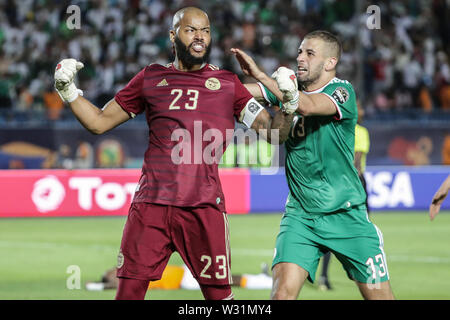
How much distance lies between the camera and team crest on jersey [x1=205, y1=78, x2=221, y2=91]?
17.9 feet

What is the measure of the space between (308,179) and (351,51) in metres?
17.3

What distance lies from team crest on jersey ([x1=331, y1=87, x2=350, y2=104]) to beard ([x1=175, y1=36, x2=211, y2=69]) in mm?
1040

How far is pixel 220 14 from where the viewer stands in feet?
74.4

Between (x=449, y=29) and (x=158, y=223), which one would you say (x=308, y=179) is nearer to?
(x=158, y=223)

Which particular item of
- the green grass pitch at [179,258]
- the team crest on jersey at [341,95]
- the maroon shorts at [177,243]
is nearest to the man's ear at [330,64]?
the team crest on jersey at [341,95]

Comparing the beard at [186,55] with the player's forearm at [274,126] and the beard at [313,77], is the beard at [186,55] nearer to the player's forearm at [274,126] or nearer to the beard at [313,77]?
the player's forearm at [274,126]

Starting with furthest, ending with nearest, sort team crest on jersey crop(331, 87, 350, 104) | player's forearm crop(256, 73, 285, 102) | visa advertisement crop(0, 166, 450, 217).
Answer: visa advertisement crop(0, 166, 450, 217)
team crest on jersey crop(331, 87, 350, 104)
player's forearm crop(256, 73, 285, 102)

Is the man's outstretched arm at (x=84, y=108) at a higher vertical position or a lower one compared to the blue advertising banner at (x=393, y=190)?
higher

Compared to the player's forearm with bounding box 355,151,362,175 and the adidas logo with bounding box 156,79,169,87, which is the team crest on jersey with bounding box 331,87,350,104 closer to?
the adidas logo with bounding box 156,79,169,87

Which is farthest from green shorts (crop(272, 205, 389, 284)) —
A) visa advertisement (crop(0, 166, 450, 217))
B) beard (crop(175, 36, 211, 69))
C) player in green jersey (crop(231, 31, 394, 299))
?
visa advertisement (crop(0, 166, 450, 217))

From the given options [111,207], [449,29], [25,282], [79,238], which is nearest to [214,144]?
[25,282]

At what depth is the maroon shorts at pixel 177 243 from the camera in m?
5.29

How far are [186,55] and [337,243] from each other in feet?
5.58

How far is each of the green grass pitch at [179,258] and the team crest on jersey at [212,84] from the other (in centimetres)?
383
